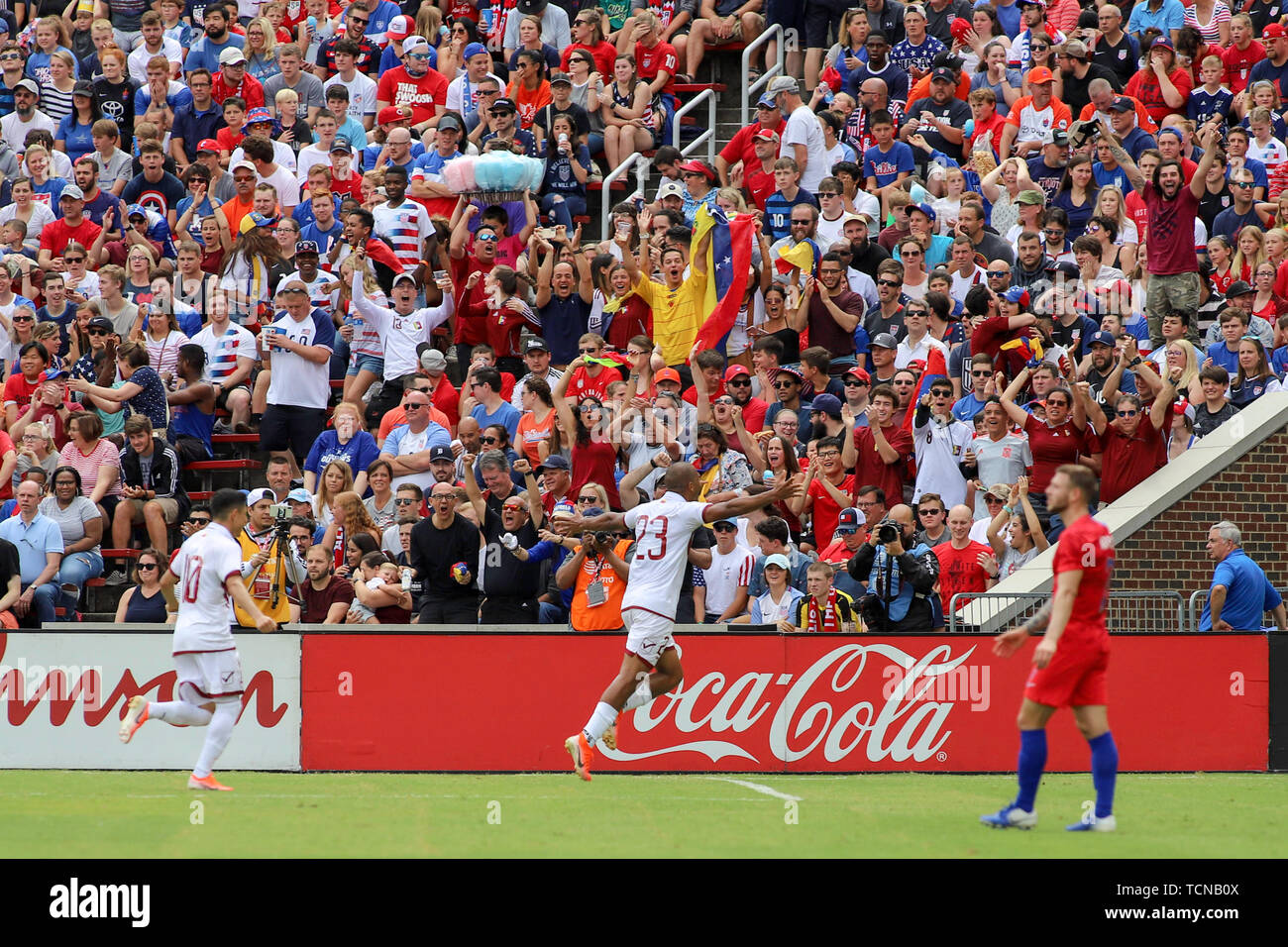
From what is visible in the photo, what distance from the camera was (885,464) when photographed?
17.0 m

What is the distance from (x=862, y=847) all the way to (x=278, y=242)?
13032 mm

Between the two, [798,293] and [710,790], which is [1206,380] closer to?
[798,293]

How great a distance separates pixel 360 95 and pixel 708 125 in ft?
15.2

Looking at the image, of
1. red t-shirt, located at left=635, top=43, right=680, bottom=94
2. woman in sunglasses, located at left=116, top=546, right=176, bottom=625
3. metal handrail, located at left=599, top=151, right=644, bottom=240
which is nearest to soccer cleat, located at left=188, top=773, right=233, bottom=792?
woman in sunglasses, located at left=116, top=546, right=176, bottom=625

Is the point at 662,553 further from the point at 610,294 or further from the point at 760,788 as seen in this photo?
the point at 610,294

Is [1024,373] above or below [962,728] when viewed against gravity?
above

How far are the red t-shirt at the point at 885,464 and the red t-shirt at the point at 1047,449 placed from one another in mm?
1205

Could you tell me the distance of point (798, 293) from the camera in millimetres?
18859

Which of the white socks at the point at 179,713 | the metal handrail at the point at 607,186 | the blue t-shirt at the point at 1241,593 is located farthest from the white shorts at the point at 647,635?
the metal handrail at the point at 607,186

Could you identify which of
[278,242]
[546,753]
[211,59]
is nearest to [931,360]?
[546,753]

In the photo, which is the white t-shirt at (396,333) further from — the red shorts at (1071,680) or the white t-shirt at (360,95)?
the red shorts at (1071,680)

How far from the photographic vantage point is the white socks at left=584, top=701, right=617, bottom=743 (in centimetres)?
1270

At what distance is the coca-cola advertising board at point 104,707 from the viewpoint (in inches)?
592

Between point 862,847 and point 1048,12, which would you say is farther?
point 1048,12
